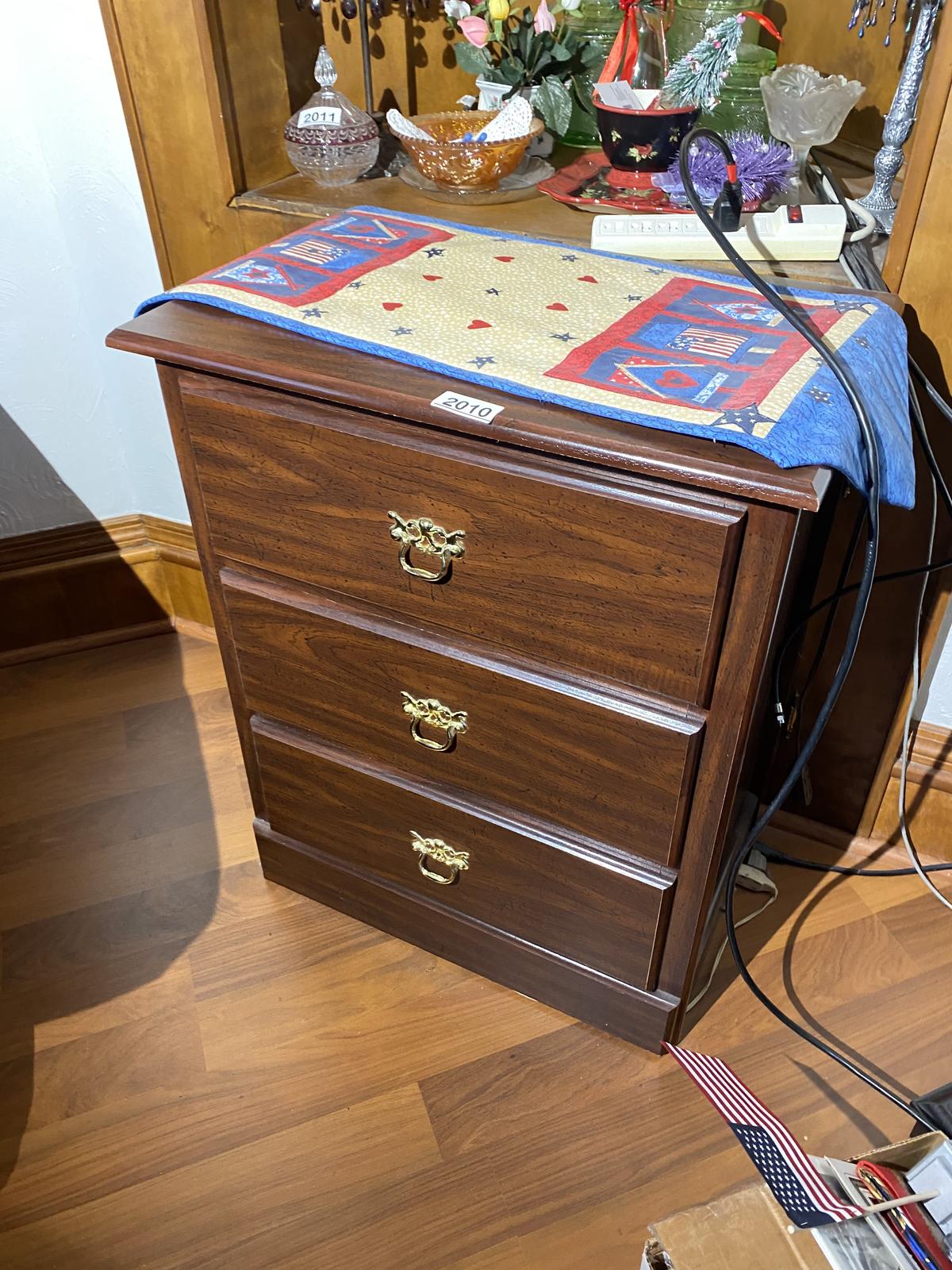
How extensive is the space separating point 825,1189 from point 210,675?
1172 millimetres

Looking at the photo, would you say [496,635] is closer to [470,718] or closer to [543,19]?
[470,718]

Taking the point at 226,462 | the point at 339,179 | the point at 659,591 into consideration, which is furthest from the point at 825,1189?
the point at 339,179

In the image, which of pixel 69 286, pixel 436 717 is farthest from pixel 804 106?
pixel 69 286

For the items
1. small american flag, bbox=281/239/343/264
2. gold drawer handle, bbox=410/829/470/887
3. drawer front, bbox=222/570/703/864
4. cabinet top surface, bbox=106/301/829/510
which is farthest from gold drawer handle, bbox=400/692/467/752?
small american flag, bbox=281/239/343/264

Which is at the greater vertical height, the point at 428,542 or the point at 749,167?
the point at 749,167

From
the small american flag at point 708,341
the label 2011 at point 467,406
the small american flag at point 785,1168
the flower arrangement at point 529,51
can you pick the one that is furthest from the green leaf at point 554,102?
the small american flag at point 785,1168

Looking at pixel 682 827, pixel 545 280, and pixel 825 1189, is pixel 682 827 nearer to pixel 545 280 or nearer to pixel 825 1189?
pixel 825 1189

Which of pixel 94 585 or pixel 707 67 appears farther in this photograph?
pixel 94 585

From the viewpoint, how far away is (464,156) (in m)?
1.10

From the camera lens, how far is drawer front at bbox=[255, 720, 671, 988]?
39.3 inches

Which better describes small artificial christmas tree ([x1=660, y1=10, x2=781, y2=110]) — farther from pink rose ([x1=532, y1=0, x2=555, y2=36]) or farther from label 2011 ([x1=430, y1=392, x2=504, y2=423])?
label 2011 ([x1=430, y1=392, x2=504, y2=423])

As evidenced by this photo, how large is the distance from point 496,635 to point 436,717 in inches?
5.3

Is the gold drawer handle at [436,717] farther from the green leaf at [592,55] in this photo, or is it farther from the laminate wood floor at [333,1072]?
the green leaf at [592,55]

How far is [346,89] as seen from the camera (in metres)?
1.34
